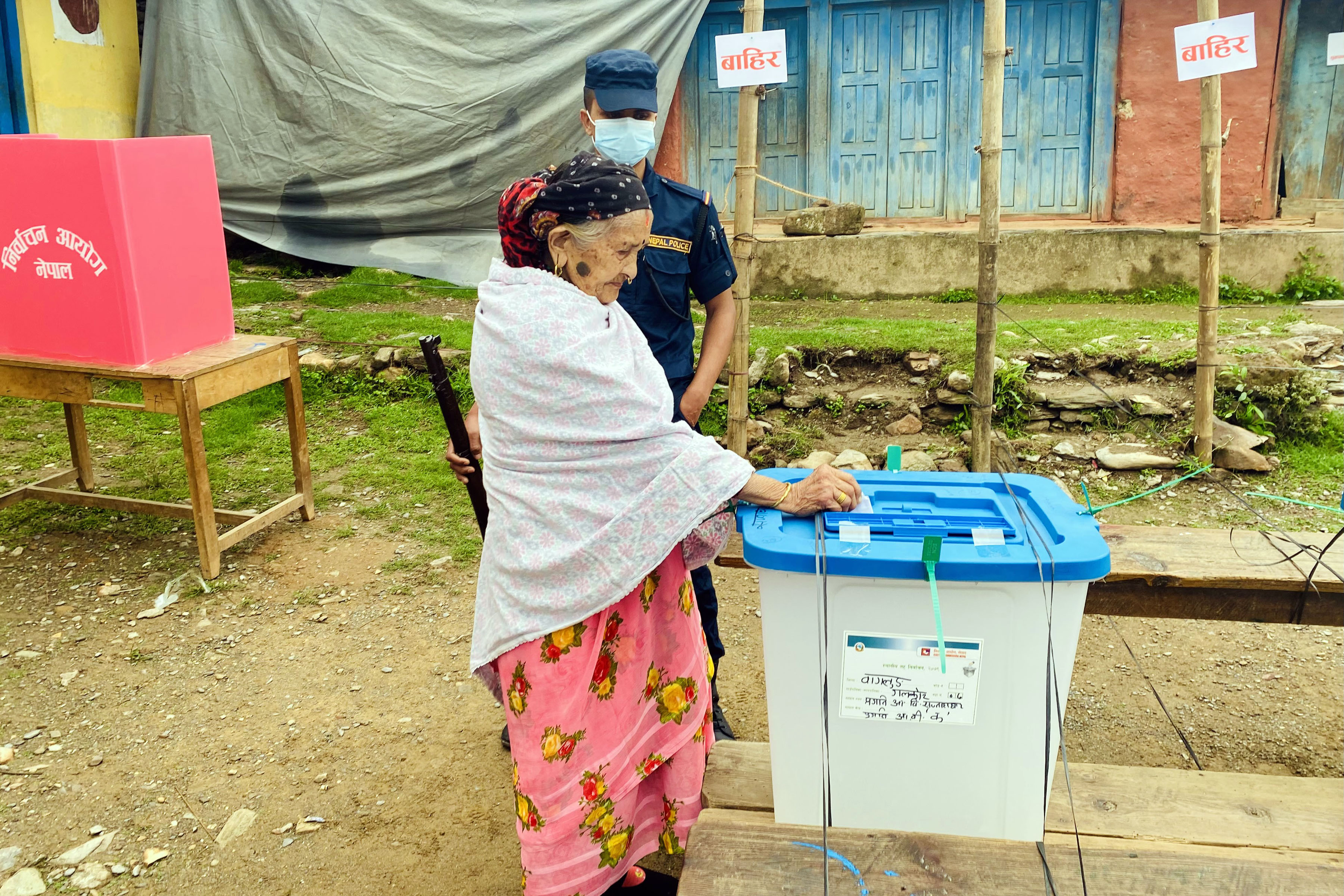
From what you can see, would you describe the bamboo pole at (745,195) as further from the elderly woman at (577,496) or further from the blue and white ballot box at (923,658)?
the blue and white ballot box at (923,658)

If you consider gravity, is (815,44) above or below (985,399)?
above

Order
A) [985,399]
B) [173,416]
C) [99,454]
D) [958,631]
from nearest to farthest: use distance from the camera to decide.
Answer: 1. [958,631]
2. [985,399]
3. [99,454]
4. [173,416]

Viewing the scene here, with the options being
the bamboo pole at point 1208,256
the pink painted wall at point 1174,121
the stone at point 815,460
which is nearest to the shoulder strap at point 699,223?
the stone at point 815,460

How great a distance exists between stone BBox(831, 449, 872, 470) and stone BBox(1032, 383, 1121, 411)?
101 cm

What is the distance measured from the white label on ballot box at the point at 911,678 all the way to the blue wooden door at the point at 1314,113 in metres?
7.91

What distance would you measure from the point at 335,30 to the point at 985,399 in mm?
5887

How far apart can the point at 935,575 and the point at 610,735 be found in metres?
0.73

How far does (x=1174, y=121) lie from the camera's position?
776 centimetres

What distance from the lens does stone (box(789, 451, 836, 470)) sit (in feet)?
15.9

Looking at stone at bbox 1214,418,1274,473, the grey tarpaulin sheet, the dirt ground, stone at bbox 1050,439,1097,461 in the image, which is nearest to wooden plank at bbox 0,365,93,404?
the dirt ground

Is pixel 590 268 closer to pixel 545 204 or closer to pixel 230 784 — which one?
pixel 545 204

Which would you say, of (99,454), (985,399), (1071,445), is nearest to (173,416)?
(99,454)

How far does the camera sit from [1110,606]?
2.37 metres

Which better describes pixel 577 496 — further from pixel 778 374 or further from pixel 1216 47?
pixel 778 374
